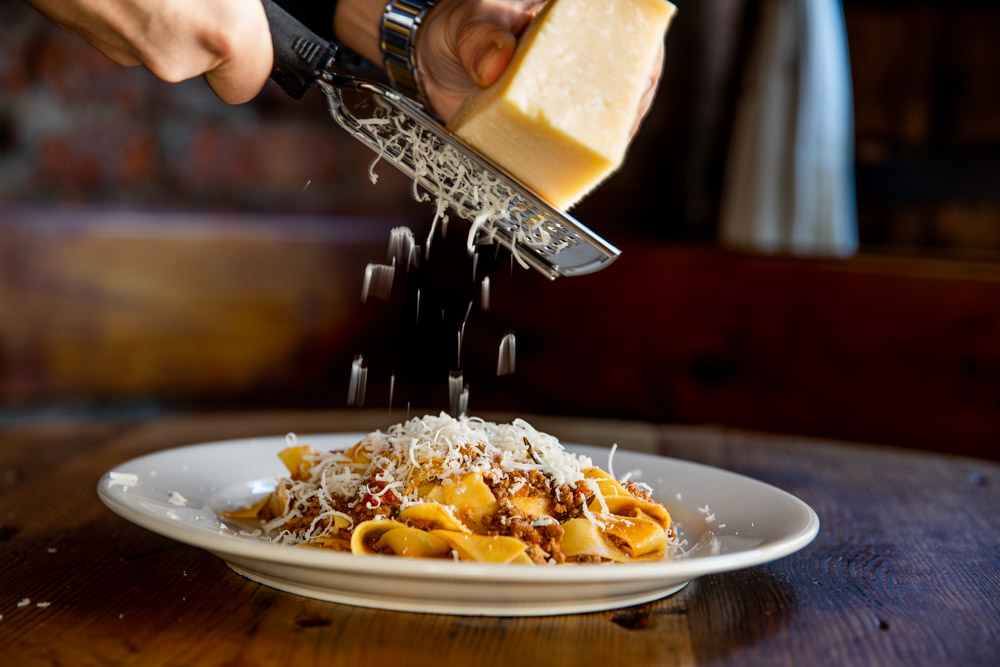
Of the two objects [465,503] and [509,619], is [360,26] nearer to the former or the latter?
[465,503]

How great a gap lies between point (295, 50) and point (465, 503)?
518 millimetres

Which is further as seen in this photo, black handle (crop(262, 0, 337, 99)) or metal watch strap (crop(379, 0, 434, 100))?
metal watch strap (crop(379, 0, 434, 100))

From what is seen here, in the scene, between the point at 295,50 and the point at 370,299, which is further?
the point at 370,299

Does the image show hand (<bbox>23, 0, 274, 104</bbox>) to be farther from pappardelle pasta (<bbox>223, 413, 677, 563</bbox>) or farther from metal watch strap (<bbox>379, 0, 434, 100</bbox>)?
pappardelle pasta (<bbox>223, 413, 677, 563</bbox>)

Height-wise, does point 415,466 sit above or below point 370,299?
above

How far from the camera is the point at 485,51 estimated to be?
0.96 metres

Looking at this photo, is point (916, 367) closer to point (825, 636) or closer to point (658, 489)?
point (658, 489)

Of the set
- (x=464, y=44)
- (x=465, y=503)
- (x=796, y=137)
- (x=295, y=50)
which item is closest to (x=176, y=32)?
(x=295, y=50)

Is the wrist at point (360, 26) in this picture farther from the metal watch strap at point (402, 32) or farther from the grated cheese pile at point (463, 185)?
the grated cheese pile at point (463, 185)

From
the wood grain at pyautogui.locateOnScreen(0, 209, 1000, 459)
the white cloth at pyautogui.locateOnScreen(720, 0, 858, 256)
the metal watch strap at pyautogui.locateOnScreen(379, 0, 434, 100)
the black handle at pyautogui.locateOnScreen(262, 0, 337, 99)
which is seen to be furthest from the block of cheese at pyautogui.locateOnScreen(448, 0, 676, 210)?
the white cloth at pyautogui.locateOnScreen(720, 0, 858, 256)

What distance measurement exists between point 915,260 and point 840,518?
117 centimetres

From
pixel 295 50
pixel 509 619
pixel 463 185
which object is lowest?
pixel 509 619

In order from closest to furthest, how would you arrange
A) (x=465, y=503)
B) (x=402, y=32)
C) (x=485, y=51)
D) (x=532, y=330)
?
(x=465, y=503) → (x=485, y=51) → (x=402, y=32) → (x=532, y=330)

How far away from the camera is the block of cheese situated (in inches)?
34.9
